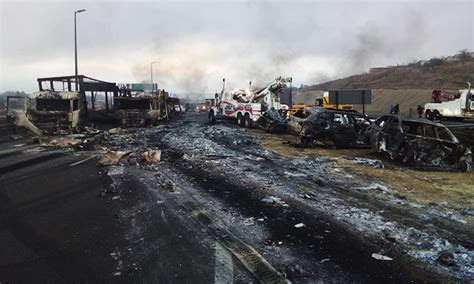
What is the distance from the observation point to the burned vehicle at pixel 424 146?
1100 centimetres

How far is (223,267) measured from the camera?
4.38m

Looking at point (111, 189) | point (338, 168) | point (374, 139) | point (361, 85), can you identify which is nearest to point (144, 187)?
point (111, 189)

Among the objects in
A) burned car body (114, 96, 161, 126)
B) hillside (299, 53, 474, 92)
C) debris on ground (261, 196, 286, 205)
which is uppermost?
hillside (299, 53, 474, 92)

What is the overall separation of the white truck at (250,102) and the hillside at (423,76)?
41864 millimetres

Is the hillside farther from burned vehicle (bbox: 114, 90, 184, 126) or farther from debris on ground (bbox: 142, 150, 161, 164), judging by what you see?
debris on ground (bbox: 142, 150, 161, 164)

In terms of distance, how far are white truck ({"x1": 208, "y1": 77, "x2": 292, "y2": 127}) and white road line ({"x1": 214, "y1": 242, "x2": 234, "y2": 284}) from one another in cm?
1894

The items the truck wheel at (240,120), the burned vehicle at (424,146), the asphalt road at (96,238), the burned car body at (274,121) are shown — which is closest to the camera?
the asphalt road at (96,238)

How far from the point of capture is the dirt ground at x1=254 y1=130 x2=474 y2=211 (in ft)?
25.5

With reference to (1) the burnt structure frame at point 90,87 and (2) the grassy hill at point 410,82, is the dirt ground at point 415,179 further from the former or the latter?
(2) the grassy hill at point 410,82

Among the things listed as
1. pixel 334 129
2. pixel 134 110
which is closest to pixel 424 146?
pixel 334 129

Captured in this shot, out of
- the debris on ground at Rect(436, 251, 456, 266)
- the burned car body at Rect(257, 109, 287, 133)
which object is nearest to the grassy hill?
the burned car body at Rect(257, 109, 287, 133)

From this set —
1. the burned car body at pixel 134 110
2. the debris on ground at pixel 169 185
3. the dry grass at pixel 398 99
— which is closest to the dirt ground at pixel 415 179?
the debris on ground at pixel 169 185

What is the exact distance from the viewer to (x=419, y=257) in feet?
15.7

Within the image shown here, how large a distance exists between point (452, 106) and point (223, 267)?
2792 centimetres
